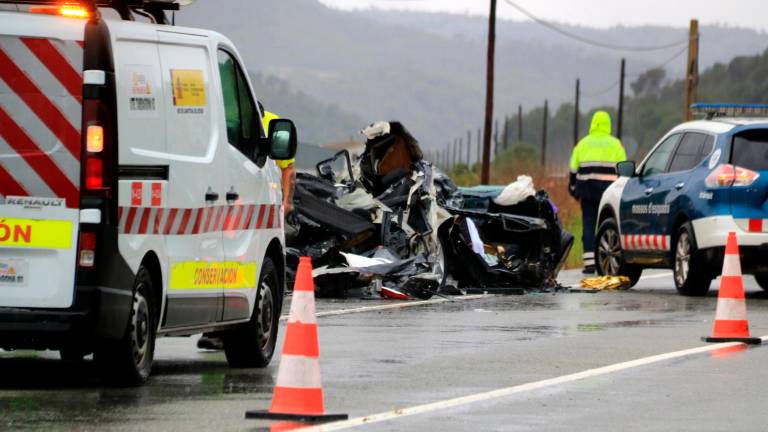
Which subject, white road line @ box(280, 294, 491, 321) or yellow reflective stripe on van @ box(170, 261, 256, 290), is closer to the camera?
yellow reflective stripe on van @ box(170, 261, 256, 290)

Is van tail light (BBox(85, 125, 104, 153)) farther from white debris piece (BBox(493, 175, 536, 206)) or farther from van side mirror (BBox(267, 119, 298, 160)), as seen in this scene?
white debris piece (BBox(493, 175, 536, 206))

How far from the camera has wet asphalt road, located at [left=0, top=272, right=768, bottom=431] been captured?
879cm

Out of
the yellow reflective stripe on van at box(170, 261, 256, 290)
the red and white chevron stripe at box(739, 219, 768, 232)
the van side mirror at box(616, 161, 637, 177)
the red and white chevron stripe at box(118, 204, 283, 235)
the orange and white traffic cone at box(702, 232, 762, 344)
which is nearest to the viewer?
the red and white chevron stripe at box(118, 204, 283, 235)

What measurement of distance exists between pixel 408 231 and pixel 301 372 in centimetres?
1057

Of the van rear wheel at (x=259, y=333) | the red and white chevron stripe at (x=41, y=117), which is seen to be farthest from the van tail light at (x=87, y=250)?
the van rear wheel at (x=259, y=333)

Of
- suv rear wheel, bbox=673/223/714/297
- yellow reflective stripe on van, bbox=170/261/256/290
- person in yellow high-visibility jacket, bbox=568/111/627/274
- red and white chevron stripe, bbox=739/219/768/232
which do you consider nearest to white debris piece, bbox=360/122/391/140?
suv rear wheel, bbox=673/223/714/297

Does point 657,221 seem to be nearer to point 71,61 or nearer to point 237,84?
point 237,84

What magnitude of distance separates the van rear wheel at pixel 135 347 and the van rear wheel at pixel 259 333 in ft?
4.46

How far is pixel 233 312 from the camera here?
11047 millimetres

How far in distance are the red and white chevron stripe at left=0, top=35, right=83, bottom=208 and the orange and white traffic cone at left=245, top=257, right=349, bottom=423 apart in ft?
4.79

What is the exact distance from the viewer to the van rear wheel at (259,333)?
37.9ft

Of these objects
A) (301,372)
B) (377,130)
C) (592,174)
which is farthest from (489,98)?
(301,372)

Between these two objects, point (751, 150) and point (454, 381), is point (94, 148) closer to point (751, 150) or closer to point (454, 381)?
point (454, 381)

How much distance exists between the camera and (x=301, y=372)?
865 centimetres
